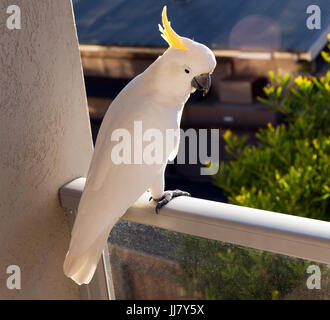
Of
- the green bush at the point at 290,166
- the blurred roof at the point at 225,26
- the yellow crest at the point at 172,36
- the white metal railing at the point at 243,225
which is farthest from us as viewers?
the blurred roof at the point at 225,26

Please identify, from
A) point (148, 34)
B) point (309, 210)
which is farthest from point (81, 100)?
point (148, 34)

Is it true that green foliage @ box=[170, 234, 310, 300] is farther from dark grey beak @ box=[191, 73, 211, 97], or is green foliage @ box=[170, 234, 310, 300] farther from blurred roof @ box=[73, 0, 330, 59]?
blurred roof @ box=[73, 0, 330, 59]

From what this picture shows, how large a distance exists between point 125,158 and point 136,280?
31 centimetres

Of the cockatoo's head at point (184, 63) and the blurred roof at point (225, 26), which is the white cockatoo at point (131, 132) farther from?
the blurred roof at point (225, 26)

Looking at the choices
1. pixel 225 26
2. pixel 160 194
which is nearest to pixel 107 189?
pixel 160 194

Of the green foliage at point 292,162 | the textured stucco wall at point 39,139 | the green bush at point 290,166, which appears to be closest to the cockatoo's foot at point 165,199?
the green bush at point 290,166

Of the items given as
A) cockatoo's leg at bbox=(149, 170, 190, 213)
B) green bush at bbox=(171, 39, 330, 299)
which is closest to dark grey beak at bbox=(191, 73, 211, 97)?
cockatoo's leg at bbox=(149, 170, 190, 213)

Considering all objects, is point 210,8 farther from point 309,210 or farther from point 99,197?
point 99,197

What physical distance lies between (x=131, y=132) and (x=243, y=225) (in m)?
0.27

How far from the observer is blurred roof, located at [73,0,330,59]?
11.3 feet

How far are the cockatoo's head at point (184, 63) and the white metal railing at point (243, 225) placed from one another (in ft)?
0.75

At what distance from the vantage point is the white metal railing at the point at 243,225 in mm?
836

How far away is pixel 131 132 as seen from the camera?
965mm

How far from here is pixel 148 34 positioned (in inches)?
157
